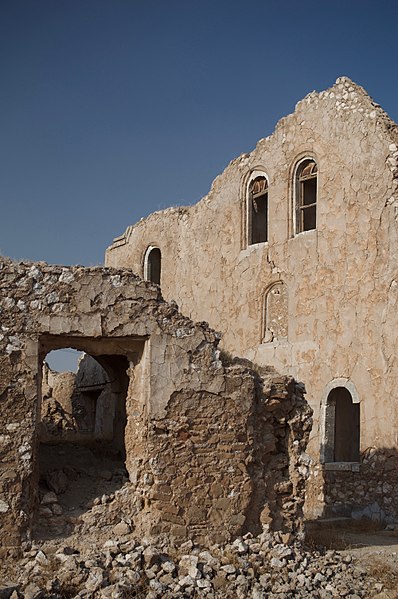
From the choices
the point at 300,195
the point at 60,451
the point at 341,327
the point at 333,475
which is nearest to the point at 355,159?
the point at 300,195

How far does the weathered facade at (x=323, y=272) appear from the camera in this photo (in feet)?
49.0

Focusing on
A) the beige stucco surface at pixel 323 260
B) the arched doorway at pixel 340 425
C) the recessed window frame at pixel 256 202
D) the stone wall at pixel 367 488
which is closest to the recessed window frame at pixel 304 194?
the beige stucco surface at pixel 323 260

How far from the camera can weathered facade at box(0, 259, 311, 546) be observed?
9328 mm

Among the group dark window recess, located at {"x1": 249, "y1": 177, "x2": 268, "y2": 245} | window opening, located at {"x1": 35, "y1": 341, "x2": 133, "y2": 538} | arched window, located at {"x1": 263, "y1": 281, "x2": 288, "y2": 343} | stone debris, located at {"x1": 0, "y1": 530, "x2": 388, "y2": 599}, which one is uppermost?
dark window recess, located at {"x1": 249, "y1": 177, "x2": 268, "y2": 245}

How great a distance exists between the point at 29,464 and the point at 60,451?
97.8 inches

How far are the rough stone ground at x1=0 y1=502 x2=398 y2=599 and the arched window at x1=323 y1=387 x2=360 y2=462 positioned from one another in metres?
5.38

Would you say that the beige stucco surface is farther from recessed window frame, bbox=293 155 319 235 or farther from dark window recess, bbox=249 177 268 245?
dark window recess, bbox=249 177 268 245

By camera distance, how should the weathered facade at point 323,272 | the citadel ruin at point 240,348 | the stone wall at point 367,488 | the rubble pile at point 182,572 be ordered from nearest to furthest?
1. the rubble pile at point 182,572
2. the citadel ruin at point 240,348
3. the stone wall at point 367,488
4. the weathered facade at point 323,272

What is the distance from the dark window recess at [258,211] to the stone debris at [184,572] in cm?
1004

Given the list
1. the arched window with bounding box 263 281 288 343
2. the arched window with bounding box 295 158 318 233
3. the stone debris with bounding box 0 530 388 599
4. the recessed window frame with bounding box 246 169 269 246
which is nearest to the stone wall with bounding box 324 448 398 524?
the arched window with bounding box 263 281 288 343

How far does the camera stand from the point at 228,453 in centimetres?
1005

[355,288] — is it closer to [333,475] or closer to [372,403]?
[372,403]

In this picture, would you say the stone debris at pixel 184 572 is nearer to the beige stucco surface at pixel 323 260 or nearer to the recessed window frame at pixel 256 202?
the beige stucco surface at pixel 323 260

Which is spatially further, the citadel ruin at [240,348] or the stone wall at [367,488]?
the stone wall at [367,488]
